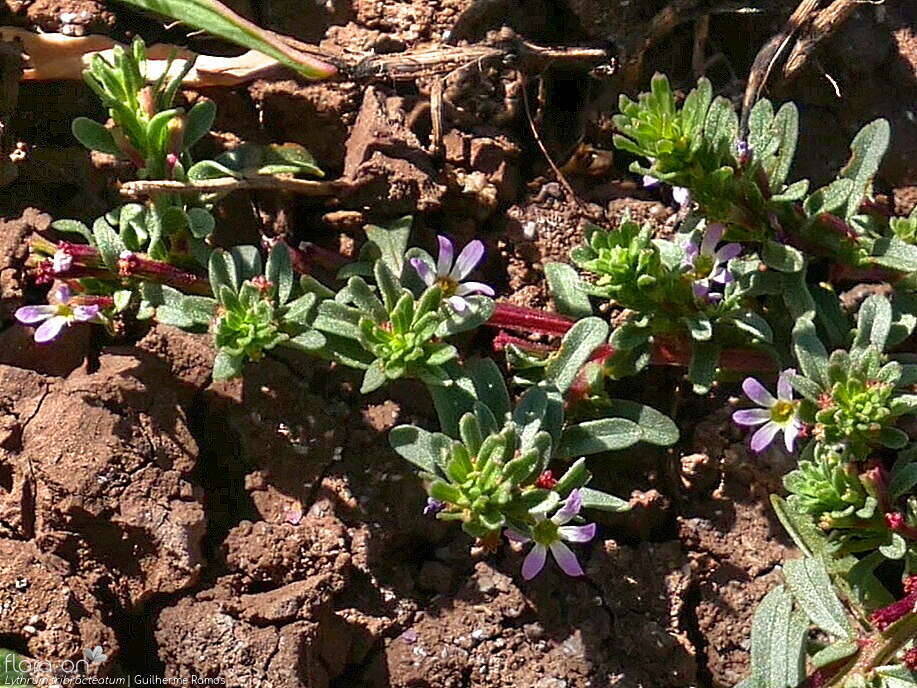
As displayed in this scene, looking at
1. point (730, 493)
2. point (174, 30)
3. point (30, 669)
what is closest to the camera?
point (30, 669)

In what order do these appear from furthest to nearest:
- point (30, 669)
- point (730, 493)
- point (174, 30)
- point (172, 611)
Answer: point (174, 30) < point (730, 493) < point (172, 611) < point (30, 669)

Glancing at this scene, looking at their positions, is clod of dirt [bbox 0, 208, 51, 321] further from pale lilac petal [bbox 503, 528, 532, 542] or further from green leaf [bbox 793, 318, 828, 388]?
green leaf [bbox 793, 318, 828, 388]

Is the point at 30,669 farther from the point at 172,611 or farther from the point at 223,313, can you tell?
the point at 223,313

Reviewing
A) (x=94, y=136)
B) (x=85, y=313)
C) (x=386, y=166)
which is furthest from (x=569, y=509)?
(x=94, y=136)

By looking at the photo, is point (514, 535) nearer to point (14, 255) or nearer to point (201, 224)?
point (201, 224)

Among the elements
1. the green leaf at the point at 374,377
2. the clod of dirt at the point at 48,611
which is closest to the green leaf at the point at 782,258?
the green leaf at the point at 374,377

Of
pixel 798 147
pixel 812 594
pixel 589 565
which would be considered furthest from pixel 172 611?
pixel 798 147

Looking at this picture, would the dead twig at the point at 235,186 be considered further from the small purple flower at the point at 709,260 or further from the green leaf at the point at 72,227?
the small purple flower at the point at 709,260
